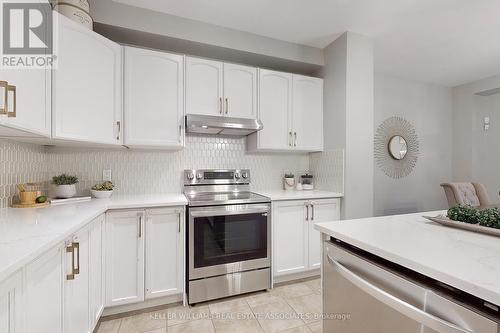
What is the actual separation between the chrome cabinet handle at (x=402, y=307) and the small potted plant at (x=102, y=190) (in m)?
2.07

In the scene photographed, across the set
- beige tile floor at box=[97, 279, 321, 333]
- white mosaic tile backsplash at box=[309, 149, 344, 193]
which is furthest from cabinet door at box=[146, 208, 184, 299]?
white mosaic tile backsplash at box=[309, 149, 344, 193]

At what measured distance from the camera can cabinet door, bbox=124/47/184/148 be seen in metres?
2.07

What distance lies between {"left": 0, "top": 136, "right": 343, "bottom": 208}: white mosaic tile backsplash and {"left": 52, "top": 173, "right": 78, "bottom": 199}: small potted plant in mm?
163

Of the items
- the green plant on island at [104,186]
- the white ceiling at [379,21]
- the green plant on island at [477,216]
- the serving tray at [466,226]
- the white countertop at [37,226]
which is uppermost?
the white ceiling at [379,21]

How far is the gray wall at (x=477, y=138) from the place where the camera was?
3.80 m

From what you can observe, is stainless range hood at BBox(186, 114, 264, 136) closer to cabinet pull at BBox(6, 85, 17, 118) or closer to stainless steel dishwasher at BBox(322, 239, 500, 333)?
cabinet pull at BBox(6, 85, 17, 118)

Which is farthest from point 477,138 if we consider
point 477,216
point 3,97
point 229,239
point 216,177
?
point 3,97

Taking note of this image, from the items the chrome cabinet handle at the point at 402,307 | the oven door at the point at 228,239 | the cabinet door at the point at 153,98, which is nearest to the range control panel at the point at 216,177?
the cabinet door at the point at 153,98

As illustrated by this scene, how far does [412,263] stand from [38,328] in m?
1.40

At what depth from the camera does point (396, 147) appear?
3.66m

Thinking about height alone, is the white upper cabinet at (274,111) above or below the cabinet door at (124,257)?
above

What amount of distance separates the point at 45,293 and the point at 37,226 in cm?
35

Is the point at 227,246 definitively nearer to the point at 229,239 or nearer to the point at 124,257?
the point at 229,239

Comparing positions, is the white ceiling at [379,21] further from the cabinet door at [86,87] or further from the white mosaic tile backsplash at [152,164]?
the white mosaic tile backsplash at [152,164]
